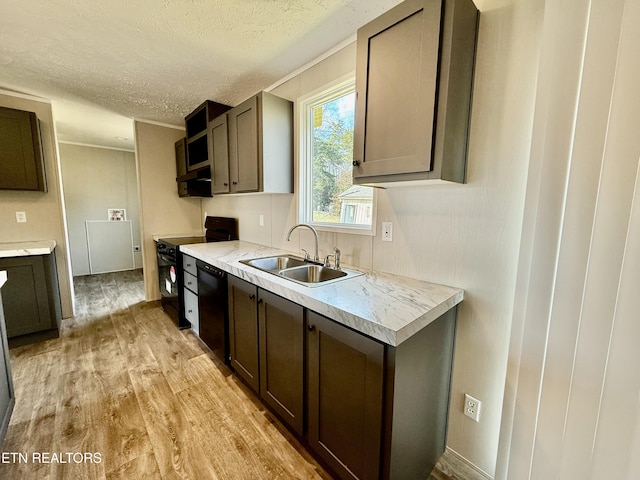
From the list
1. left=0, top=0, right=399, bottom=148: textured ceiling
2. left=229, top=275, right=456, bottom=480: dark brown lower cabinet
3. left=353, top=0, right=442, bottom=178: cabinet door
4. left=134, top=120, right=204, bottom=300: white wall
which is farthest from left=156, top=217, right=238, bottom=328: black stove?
left=353, top=0, right=442, bottom=178: cabinet door

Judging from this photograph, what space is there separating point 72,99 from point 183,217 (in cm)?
166

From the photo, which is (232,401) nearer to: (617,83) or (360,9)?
(617,83)

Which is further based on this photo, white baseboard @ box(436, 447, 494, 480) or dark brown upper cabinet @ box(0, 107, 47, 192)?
dark brown upper cabinet @ box(0, 107, 47, 192)

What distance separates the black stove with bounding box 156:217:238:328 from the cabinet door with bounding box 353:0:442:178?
213cm

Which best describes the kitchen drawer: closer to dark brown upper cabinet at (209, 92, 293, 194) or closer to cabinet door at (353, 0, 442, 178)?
dark brown upper cabinet at (209, 92, 293, 194)

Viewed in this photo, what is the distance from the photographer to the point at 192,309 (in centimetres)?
256

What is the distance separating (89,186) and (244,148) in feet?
14.0

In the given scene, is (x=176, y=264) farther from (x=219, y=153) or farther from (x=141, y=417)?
(x=141, y=417)

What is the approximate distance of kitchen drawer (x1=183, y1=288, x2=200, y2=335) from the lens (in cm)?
246

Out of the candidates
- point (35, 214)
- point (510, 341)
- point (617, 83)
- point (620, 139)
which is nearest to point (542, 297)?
point (510, 341)

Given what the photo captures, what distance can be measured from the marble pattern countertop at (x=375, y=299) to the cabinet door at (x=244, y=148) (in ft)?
2.79

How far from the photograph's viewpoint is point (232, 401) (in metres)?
1.77

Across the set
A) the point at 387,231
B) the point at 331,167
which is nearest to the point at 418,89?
the point at 387,231

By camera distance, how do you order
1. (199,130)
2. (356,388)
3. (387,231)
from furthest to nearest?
(199,130)
(387,231)
(356,388)
